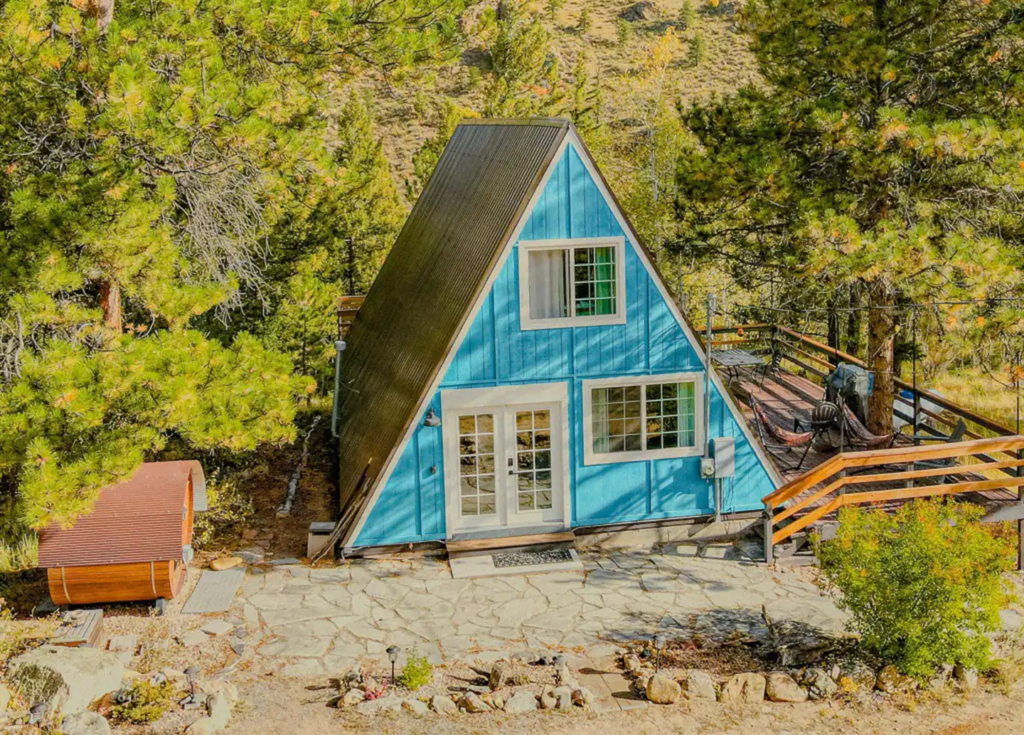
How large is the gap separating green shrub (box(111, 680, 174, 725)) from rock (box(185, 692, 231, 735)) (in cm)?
38

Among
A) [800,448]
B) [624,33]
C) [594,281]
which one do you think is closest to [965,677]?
[594,281]

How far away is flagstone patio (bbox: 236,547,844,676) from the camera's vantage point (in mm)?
10602

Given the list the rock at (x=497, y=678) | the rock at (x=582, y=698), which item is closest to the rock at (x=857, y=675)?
the rock at (x=582, y=698)

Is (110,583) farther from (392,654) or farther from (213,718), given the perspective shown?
(392,654)

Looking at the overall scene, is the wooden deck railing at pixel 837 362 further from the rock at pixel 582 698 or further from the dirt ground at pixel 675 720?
the rock at pixel 582 698

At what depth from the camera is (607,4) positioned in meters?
62.9

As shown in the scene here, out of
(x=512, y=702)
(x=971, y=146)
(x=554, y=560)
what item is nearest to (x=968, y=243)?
(x=971, y=146)

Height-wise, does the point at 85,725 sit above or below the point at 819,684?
above

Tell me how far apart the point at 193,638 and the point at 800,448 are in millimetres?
9443

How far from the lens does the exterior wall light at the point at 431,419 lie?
1241 centimetres

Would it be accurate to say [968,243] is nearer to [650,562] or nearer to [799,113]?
[799,113]

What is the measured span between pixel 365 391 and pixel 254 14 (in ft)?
18.8

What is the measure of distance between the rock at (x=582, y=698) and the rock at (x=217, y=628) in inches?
152

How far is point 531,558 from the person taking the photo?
42.1 feet
